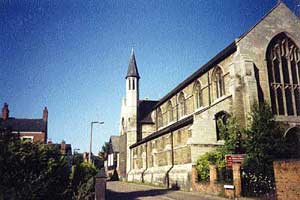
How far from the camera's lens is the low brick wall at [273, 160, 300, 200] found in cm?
1030

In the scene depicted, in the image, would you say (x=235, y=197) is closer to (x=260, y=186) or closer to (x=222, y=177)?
(x=260, y=186)

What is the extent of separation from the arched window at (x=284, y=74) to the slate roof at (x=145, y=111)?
1086 inches

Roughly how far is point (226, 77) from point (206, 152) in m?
8.02

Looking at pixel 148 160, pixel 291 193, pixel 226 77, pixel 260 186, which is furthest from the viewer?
pixel 148 160

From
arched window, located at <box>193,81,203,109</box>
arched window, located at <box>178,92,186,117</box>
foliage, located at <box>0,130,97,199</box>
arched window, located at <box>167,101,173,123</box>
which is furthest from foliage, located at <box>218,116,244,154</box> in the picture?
arched window, located at <box>167,101,173,123</box>

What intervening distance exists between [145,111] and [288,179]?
145ft

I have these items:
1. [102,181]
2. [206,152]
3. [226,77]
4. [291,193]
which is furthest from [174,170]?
[291,193]

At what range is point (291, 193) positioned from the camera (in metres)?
10.4

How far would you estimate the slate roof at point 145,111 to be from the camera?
51.0m

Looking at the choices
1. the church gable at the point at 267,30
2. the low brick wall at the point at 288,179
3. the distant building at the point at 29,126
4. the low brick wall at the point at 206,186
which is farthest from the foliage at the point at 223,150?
the distant building at the point at 29,126

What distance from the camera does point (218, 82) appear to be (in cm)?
2941

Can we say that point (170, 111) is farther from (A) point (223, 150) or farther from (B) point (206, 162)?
(A) point (223, 150)

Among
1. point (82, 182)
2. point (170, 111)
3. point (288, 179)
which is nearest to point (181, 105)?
point (170, 111)

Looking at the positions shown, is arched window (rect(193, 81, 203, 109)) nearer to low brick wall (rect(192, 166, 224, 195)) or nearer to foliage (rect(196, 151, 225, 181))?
foliage (rect(196, 151, 225, 181))
